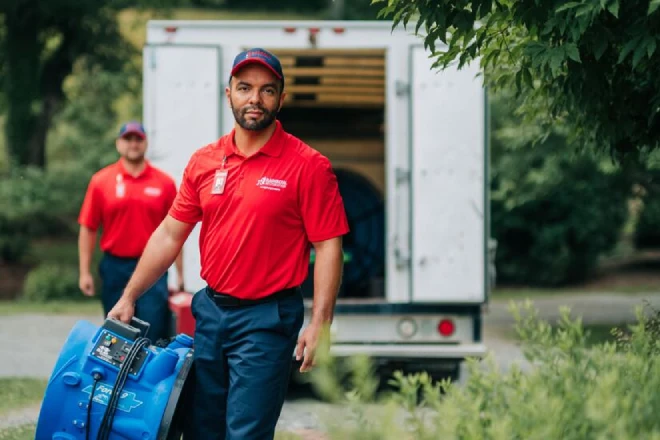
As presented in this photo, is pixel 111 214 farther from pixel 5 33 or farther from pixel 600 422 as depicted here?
pixel 5 33

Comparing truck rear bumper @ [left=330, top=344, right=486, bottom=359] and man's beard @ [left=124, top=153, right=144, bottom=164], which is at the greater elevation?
man's beard @ [left=124, top=153, right=144, bottom=164]

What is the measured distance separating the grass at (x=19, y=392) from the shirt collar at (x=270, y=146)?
3.94 meters

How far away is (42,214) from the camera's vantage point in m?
19.6

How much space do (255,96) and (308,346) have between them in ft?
3.31

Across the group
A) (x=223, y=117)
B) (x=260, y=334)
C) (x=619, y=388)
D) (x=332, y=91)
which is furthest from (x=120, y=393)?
(x=332, y=91)

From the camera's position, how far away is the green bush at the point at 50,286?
60.4ft

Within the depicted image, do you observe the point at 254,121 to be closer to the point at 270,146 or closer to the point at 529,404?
the point at 270,146

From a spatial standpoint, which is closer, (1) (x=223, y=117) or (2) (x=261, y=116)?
(2) (x=261, y=116)

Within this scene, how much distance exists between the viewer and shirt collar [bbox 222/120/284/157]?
4566 millimetres

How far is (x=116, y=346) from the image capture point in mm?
4492

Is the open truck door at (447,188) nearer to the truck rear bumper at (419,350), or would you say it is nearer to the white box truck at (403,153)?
the white box truck at (403,153)

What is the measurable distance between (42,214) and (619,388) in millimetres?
17229

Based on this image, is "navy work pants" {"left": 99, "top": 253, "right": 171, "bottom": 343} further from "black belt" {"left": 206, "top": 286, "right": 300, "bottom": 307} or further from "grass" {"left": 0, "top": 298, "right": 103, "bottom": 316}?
"grass" {"left": 0, "top": 298, "right": 103, "bottom": 316}

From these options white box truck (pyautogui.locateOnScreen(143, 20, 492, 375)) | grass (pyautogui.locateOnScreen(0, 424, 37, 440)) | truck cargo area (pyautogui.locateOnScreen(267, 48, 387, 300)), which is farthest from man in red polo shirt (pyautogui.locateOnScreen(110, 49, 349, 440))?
truck cargo area (pyautogui.locateOnScreen(267, 48, 387, 300))
